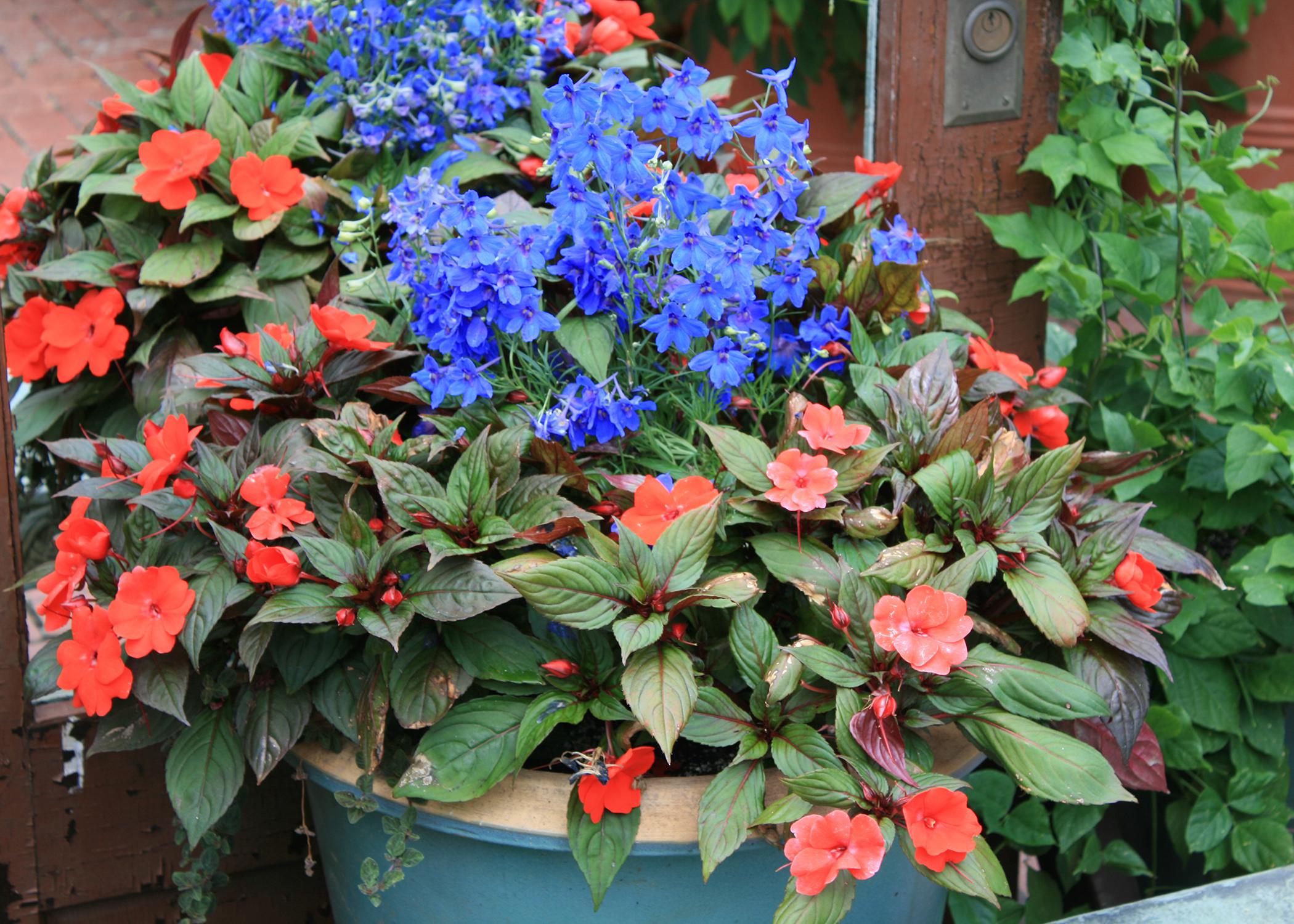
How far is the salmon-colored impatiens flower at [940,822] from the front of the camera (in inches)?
37.1

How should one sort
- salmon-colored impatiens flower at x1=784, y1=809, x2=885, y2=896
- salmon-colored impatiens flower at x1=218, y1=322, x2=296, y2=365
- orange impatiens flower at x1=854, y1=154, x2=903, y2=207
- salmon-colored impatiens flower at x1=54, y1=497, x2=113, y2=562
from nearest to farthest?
salmon-colored impatiens flower at x1=784, y1=809, x2=885, y2=896
salmon-colored impatiens flower at x1=54, y1=497, x2=113, y2=562
salmon-colored impatiens flower at x1=218, y1=322, x2=296, y2=365
orange impatiens flower at x1=854, y1=154, x2=903, y2=207

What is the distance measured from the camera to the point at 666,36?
14.2 feet

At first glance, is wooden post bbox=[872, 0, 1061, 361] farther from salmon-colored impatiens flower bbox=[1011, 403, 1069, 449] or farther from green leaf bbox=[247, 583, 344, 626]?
green leaf bbox=[247, 583, 344, 626]

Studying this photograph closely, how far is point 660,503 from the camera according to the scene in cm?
112

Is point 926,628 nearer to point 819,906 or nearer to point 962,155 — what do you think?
point 819,906

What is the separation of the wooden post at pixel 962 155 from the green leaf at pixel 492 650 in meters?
0.87

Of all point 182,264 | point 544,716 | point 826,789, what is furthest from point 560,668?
point 182,264

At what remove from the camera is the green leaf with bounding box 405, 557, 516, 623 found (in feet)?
3.39

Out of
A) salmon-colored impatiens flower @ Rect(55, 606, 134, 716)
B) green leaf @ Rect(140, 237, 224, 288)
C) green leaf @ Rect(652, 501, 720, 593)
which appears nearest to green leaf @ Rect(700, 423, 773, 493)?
green leaf @ Rect(652, 501, 720, 593)

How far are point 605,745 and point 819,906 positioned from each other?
0.29m

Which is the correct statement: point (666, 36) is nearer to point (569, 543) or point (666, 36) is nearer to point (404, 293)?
point (404, 293)

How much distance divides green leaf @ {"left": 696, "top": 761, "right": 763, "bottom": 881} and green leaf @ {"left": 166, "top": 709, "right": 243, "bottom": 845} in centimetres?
45

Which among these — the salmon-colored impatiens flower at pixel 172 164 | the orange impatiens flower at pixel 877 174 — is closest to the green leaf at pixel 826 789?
the orange impatiens flower at pixel 877 174

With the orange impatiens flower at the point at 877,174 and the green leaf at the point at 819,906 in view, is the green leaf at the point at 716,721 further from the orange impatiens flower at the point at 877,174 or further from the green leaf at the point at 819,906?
the orange impatiens flower at the point at 877,174
